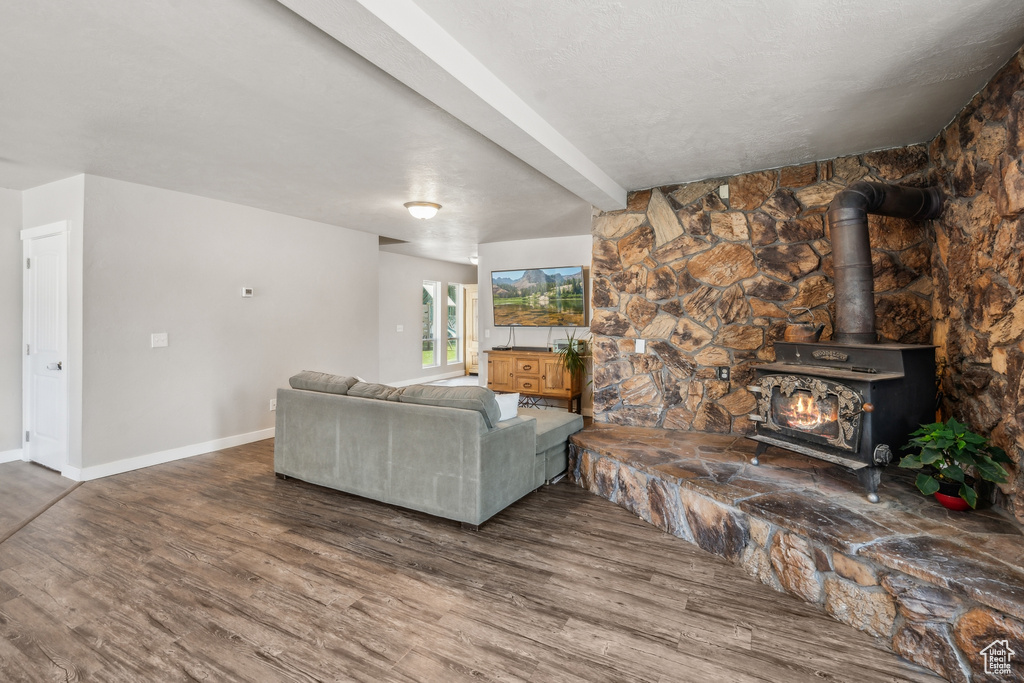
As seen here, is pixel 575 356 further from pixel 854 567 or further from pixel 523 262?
pixel 854 567

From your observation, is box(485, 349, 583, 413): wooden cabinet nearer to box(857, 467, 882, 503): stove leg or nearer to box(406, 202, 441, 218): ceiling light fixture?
box(406, 202, 441, 218): ceiling light fixture

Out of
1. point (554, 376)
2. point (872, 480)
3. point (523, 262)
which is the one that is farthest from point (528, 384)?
point (872, 480)

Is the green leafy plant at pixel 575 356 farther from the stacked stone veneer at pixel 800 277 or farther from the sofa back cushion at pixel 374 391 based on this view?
the sofa back cushion at pixel 374 391

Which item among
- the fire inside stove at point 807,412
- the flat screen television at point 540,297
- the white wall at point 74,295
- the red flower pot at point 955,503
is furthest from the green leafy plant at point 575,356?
the white wall at point 74,295

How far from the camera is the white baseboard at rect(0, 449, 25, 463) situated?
431cm

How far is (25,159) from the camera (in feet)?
11.3

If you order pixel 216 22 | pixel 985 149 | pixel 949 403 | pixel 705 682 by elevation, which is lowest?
pixel 705 682

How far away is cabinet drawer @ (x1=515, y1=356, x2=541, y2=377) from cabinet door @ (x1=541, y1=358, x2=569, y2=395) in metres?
0.07

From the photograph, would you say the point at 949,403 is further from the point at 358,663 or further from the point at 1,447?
the point at 1,447

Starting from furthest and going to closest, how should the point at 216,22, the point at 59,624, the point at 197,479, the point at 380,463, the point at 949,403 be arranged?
the point at 197,479 → the point at 380,463 → the point at 949,403 → the point at 59,624 → the point at 216,22

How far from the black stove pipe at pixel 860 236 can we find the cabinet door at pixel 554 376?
3435 mm

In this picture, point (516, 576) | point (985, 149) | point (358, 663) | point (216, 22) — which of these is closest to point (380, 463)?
point (516, 576)

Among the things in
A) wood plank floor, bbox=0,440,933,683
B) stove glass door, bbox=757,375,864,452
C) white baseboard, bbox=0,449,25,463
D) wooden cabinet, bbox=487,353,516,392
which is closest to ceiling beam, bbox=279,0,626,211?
stove glass door, bbox=757,375,864,452

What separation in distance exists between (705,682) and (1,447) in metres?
5.86
